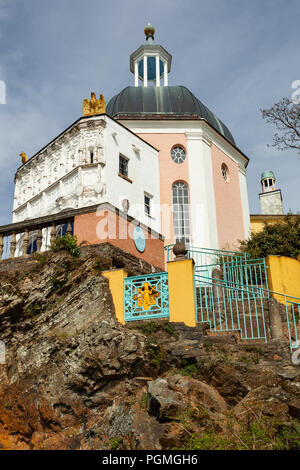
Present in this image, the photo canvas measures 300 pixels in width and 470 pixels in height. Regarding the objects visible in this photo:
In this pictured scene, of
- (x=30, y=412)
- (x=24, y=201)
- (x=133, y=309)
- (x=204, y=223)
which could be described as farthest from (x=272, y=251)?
(x=30, y=412)

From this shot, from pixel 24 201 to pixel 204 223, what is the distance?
7709 millimetres

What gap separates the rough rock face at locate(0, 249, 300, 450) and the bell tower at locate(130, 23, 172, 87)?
19.9 m

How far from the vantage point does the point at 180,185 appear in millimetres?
21500

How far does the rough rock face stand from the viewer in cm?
762

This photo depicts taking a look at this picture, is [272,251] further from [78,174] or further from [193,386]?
[193,386]

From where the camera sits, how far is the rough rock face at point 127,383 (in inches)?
300

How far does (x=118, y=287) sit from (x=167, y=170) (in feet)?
36.5

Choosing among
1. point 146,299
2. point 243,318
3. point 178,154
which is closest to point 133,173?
point 178,154

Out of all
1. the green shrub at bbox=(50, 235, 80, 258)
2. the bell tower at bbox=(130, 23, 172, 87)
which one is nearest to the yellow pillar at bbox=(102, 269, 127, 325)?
the green shrub at bbox=(50, 235, 80, 258)

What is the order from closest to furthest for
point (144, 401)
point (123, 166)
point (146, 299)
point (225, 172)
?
point (144, 401) → point (146, 299) → point (123, 166) → point (225, 172)

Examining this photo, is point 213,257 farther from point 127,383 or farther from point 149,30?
point 149,30

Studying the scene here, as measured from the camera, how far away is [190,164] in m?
→ 21.8

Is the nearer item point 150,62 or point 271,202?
point 150,62

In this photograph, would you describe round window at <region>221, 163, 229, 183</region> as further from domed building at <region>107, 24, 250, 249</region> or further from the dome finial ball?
the dome finial ball
